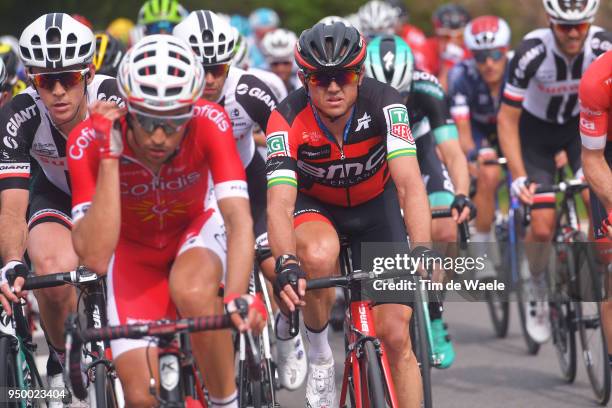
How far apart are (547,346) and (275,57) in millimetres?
4727

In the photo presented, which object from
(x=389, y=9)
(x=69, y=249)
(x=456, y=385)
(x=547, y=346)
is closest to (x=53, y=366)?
(x=69, y=249)

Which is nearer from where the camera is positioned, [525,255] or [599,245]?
[599,245]

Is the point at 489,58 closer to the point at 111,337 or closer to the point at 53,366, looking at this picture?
the point at 53,366

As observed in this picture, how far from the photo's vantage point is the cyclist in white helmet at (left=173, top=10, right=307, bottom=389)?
8188 millimetres

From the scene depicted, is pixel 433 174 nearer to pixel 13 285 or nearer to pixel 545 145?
pixel 545 145

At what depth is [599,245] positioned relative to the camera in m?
7.86

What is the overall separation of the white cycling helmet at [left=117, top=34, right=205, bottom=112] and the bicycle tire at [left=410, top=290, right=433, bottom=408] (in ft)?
8.04

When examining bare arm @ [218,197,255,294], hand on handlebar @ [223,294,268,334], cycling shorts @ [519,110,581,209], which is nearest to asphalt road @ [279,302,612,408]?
cycling shorts @ [519,110,581,209]

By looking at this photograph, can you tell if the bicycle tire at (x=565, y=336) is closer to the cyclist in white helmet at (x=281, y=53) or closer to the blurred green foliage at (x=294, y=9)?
the cyclist in white helmet at (x=281, y=53)

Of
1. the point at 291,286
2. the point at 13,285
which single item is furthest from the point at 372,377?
the point at 13,285

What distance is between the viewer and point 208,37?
8.40m

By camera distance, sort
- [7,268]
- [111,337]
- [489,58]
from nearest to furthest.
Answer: [111,337], [7,268], [489,58]

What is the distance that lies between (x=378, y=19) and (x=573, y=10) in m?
4.72

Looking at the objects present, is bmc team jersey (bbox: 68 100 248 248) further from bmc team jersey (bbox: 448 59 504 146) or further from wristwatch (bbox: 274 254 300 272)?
bmc team jersey (bbox: 448 59 504 146)
